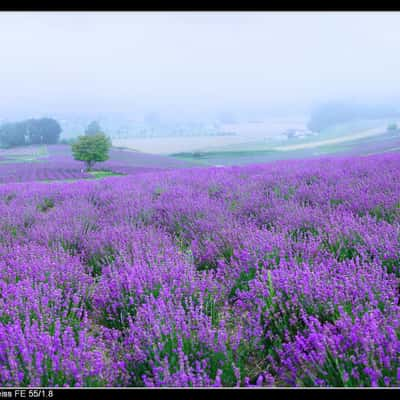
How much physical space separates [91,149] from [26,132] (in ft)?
9.60

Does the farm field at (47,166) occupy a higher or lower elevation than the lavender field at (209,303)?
higher

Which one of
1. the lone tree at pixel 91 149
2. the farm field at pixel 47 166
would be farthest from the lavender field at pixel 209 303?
the lone tree at pixel 91 149

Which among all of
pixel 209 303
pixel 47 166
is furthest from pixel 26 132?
pixel 209 303

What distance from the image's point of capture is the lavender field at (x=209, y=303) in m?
1.24

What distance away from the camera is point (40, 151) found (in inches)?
872

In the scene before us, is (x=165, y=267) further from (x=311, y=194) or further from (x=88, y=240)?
(x=311, y=194)

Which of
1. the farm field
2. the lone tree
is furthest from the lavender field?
the lone tree

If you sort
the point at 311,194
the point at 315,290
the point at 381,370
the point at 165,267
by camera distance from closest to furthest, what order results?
1. the point at 381,370
2. the point at 315,290
3. the point at 165,267
4. the point at 311,194

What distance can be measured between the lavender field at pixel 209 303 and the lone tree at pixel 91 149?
14718mm

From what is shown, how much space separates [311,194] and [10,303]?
2889mm

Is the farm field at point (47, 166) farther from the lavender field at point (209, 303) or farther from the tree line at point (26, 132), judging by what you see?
the lavender field at point (209, 303)

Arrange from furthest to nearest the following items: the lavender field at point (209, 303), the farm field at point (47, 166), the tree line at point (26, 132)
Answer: the tree line at point (26, 132), the farm field at point (47, 166), the lavender field at point (209, 303)

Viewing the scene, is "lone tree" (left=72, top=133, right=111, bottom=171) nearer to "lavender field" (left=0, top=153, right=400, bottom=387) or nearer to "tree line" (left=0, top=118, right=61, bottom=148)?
"tree line" (left=0, top=118, right=61, bottom=148)
